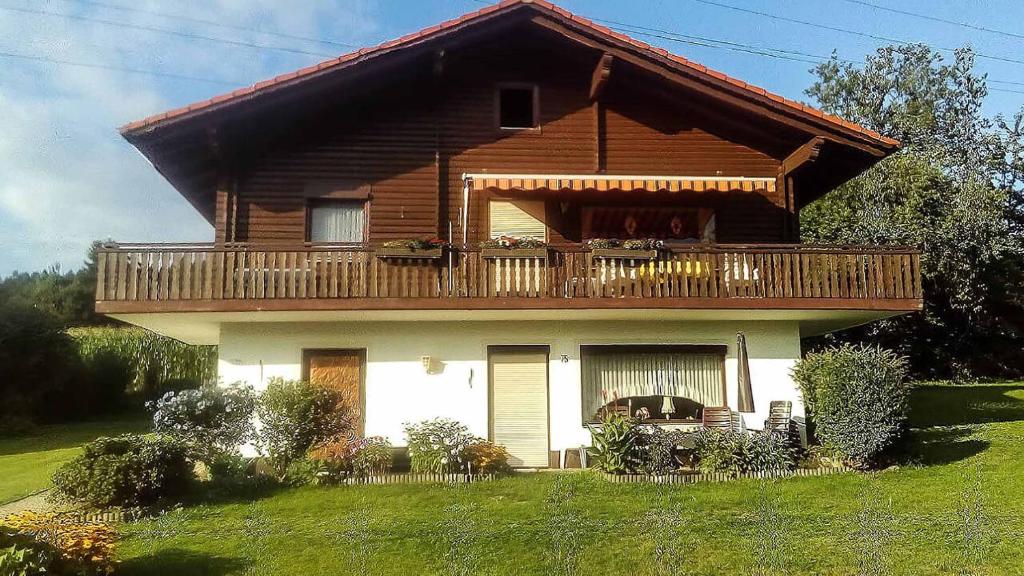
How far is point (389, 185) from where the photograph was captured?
15.8 meters

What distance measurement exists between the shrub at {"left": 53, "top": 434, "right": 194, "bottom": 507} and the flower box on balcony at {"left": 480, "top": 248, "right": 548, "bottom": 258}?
20.6 feet

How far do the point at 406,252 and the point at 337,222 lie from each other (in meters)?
2.91

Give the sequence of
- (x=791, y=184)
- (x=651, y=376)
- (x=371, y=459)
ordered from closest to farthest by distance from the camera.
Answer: (x=371, y=459), (x=651, y=376), (x=791, y=184)

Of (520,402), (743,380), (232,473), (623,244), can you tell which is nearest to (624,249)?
(623,244)

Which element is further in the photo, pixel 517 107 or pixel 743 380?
pixel 517 107

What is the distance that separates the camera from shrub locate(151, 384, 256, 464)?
12.5m

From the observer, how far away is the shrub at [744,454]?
12539mm

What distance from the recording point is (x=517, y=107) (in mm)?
16875

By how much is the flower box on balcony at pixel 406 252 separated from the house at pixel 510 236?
0.04 m

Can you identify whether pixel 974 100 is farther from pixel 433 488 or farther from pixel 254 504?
pixel 254 504

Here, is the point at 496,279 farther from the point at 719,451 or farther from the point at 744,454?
the point at 744,454

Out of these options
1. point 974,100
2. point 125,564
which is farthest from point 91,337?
point 974,100

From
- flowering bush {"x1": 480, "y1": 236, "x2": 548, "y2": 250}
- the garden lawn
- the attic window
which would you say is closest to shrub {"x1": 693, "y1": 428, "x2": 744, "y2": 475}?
the garden lawn

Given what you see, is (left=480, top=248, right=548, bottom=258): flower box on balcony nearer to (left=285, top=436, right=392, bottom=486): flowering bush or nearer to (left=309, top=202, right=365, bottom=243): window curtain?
(left=309, top=202, right=365, bottom=243): window curtain
